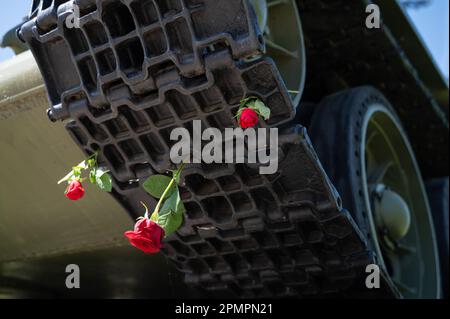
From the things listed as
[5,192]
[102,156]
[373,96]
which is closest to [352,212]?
[373,96]

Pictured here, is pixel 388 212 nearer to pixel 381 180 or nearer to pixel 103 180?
pixel 381 180

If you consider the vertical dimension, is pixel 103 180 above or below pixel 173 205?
above

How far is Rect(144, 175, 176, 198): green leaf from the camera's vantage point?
2385 mm

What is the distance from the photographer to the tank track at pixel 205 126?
2.11m

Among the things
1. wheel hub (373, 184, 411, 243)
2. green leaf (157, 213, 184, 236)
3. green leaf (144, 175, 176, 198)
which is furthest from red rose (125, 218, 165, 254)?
wheel hub (373, 184, 411, 243)

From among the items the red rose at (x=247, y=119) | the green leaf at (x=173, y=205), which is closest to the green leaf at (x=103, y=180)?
the green leaf at (x=173, y=205)

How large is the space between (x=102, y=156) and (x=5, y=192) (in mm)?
757

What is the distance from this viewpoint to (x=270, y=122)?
88.1 inches

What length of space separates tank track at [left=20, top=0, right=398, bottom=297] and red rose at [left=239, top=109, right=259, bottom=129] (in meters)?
0.11

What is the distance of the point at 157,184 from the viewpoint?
7.88 ft

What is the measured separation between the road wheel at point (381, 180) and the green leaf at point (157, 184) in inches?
34.9

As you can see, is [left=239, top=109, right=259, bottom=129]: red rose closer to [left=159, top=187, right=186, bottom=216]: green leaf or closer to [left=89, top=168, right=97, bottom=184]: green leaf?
[left=159, top=187, right=186, bottom=216]: green leaf

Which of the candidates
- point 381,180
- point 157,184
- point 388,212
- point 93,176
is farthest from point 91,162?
point 381,180

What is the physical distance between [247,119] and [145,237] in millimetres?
454
